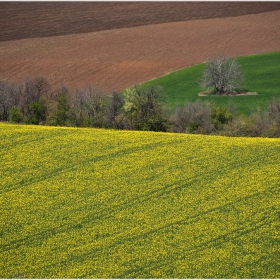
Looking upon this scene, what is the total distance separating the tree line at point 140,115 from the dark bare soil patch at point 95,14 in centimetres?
3037

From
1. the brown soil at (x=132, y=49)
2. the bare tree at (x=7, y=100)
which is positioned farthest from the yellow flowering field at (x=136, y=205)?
the brown soil at (x=132, y=49)

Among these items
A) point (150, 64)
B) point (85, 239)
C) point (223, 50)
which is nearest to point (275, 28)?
point (223, 50)

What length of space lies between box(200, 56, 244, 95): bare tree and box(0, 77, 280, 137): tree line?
1136 centimetres

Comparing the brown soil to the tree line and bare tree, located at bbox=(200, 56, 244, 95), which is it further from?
the tree line

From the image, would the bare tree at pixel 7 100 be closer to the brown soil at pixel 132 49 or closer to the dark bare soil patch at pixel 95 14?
the brown soil at pixel 132 49

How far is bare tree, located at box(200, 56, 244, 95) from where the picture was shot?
5088 cm

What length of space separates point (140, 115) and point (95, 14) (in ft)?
130

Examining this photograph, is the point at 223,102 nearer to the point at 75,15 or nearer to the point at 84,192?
the point at 84,192

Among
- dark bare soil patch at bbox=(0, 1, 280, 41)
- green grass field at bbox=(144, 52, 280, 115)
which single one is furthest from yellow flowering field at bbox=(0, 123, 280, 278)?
dark bare soil patch at bbox=(0, 1, 280, 41)

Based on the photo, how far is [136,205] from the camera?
2131 centimetres

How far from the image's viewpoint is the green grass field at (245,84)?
4766cm

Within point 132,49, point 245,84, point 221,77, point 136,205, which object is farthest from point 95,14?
point 136,205

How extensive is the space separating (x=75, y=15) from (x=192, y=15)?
55.4 ft

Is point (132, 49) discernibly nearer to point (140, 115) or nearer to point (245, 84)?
point (245, 84)
